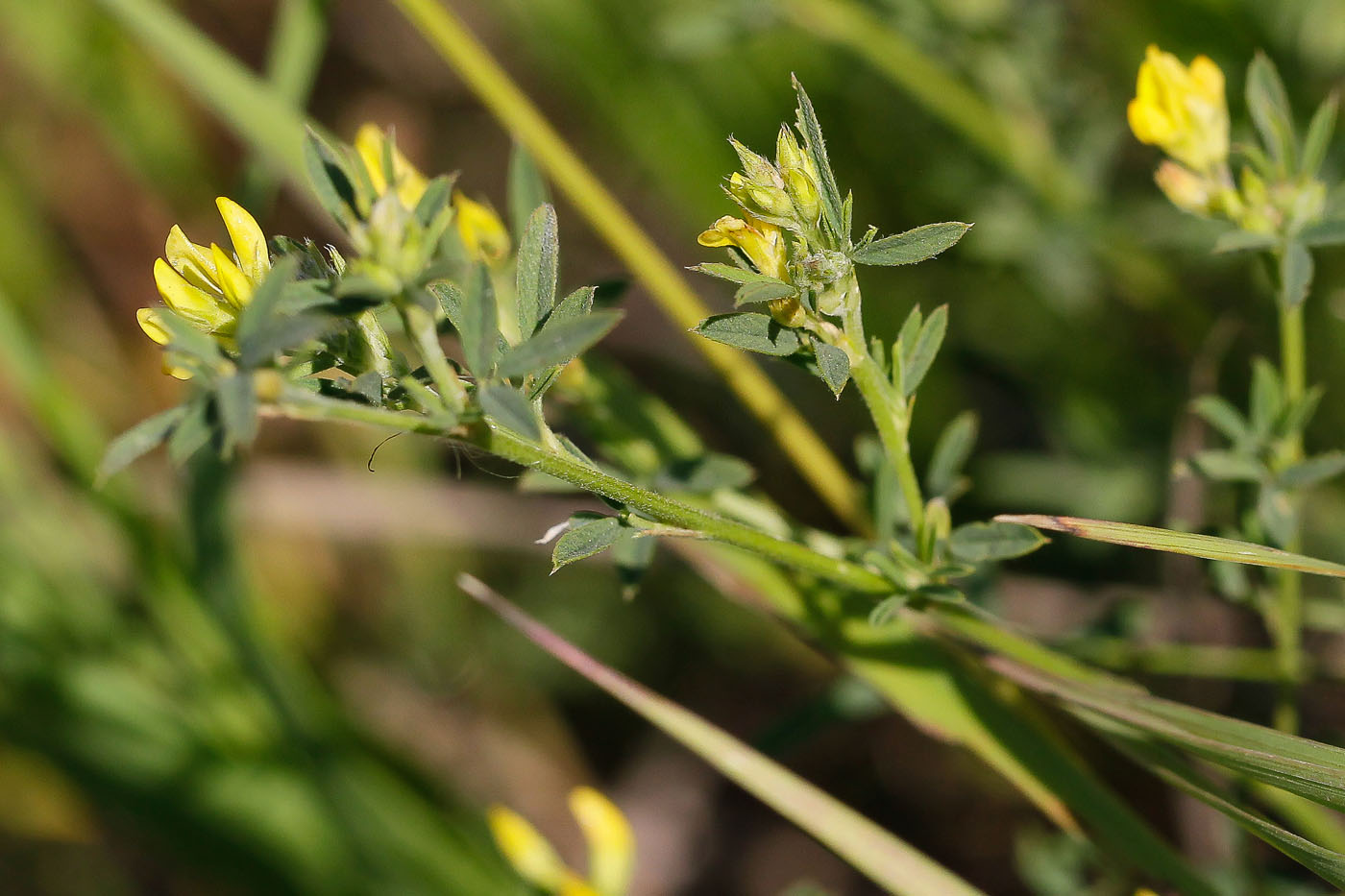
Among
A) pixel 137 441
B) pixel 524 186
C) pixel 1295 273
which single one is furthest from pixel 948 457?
pixel 137 441

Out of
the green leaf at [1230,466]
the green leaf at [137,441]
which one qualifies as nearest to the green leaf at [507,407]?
the green leaf at [137,441]

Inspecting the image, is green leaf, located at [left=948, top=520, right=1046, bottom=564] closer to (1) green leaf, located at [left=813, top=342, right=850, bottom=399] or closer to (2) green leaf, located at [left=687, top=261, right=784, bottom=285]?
(1) green leaf, located at [left=813, top=342, right=850, bottom=399]

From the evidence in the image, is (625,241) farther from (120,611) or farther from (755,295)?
(120,611)

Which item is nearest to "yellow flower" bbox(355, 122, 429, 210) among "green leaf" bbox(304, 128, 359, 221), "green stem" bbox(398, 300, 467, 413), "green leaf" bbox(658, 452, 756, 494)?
"green leaf" bbox(304, 128, 359, 221)

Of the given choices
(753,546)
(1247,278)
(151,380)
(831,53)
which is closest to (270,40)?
(151,380)

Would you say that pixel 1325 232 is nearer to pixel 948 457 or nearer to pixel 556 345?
pixel 948 457

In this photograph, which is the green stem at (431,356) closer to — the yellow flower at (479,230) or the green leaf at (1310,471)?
the yellow flower at (479,230)

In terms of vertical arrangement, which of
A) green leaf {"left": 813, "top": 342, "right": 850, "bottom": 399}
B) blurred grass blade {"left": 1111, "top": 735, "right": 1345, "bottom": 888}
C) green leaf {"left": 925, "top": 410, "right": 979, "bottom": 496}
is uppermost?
green leaf {"left": 813, "top": 342, "right": 850, "bottom": 399}

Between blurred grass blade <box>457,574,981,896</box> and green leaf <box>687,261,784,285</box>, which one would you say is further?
blurred grass blade <box>457,574,981,896</box>

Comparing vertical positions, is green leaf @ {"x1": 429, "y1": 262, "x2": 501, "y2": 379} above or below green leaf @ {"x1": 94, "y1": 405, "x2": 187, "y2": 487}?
above
